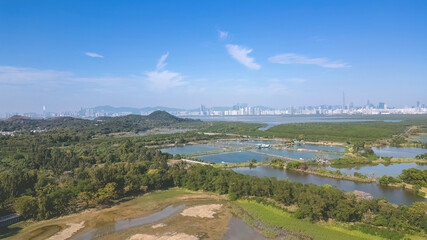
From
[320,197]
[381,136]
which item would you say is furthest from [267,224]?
[381,136]

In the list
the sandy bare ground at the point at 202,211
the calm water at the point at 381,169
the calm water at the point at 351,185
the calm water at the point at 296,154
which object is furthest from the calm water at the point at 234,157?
the sandy bare ground at the point at 202,211

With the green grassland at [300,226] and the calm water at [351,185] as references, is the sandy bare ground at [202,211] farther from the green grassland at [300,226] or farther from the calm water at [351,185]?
the calm water at [351,185]

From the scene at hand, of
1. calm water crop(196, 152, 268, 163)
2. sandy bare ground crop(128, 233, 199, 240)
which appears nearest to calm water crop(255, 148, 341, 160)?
calm water crop(196, 152, 268, 163)

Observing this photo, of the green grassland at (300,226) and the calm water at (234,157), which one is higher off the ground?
the calm water at (234,157)

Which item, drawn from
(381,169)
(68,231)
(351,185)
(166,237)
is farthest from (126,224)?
(381,169)

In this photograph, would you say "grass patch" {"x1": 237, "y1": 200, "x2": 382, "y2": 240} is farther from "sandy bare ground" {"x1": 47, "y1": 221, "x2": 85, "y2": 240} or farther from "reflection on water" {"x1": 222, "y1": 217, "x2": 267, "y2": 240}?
"sandy bare ground" {"x1": 47, "y1": 221, "x2": 85, "y2": 240}

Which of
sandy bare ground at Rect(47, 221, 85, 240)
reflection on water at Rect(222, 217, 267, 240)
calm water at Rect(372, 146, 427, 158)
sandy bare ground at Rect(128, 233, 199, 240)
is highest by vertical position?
calm water at Rect(372, 146, 427, 158)
